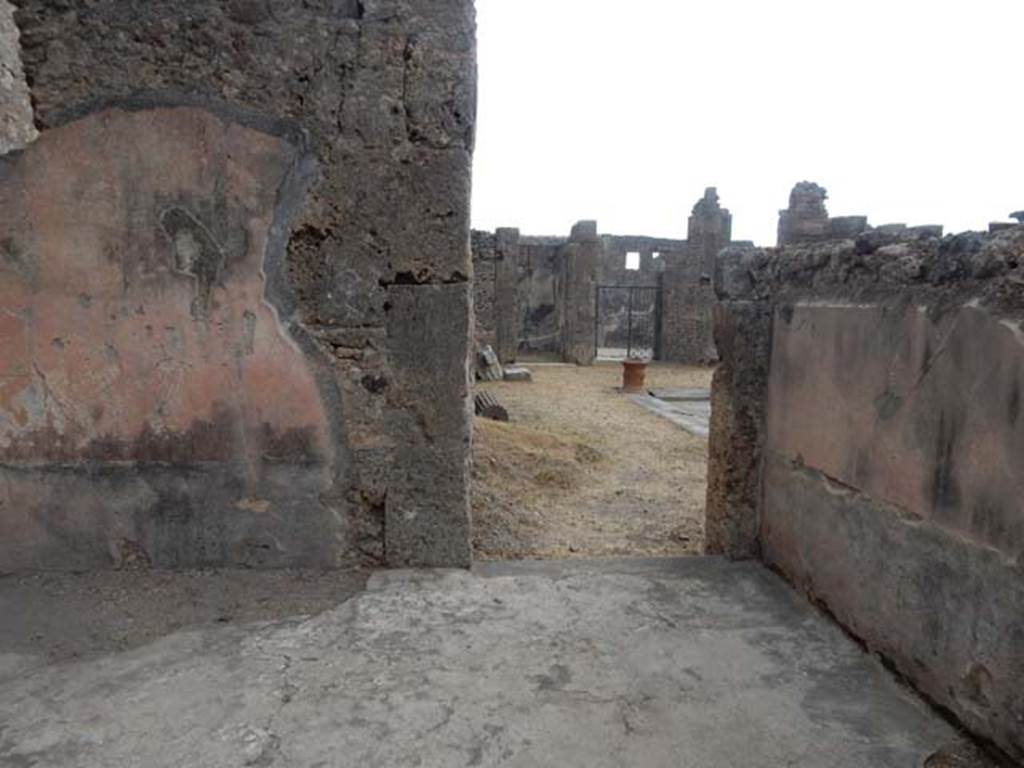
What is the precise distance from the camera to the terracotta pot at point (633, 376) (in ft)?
45.4

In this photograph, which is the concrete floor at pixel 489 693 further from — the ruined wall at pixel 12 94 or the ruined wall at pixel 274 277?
the ruined wall at pixel 12 94

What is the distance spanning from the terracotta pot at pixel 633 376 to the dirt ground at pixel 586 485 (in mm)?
2748

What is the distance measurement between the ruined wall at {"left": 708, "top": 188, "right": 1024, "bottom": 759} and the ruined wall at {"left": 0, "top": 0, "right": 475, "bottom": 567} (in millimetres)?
1374

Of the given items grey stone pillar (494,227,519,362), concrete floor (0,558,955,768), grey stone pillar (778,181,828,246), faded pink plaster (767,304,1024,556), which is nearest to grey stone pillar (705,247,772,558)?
faded pink plaster (767,304,1024,556)

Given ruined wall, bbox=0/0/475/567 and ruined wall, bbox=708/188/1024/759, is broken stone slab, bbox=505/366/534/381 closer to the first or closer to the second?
ruined wall, bbox=708/188/1024/759

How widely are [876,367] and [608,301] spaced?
26941 millimetres

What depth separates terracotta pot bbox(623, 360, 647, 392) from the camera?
13828 mm

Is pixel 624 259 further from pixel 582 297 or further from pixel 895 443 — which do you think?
pixel 895 443

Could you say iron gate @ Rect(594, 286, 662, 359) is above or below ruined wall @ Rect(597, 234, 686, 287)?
below

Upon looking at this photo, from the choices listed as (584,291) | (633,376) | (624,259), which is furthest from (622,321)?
(633,376)

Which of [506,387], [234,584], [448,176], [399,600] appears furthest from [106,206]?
[506,387]

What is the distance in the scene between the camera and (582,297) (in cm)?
1938

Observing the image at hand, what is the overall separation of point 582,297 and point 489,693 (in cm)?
1756

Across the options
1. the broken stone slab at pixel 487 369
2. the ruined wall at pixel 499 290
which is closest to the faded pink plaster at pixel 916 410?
the broken stone slab at pixel 487 369
